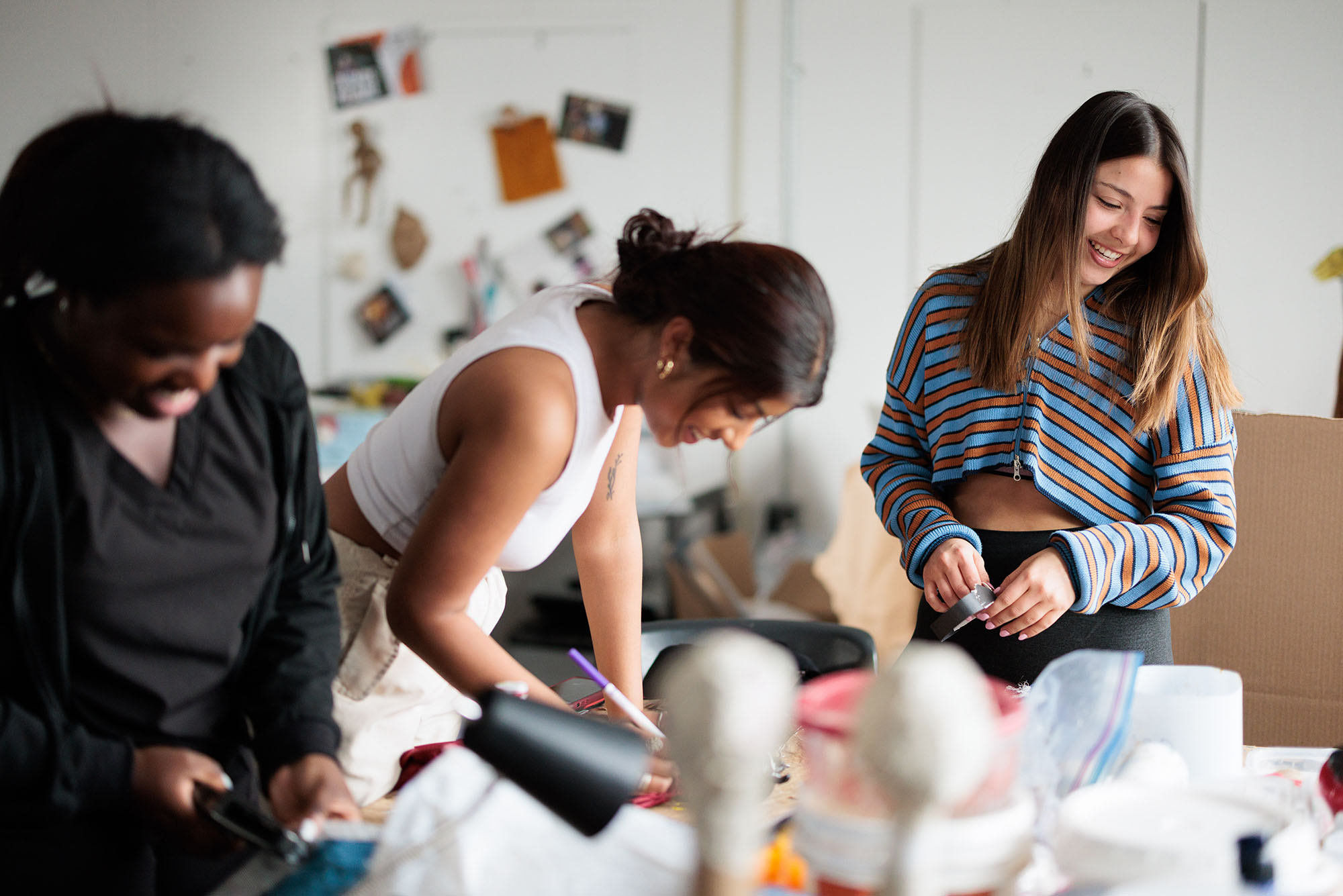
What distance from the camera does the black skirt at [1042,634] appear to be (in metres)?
1.39

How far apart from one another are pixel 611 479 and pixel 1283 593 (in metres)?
1.14

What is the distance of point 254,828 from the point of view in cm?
74

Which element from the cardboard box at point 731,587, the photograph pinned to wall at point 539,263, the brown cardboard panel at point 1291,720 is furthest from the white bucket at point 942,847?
the photograph pinned to wall at point 539,263

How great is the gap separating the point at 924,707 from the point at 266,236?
59cm

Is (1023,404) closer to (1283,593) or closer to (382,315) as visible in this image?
(1283,593)

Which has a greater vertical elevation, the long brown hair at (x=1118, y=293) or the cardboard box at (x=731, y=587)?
the long brown hair at (x=1118, y=293)

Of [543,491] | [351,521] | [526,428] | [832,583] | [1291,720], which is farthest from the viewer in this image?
[832,583]

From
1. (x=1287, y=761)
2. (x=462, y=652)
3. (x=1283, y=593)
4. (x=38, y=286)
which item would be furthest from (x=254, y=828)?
(x=1283, y=593)

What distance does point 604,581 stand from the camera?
1413 mm

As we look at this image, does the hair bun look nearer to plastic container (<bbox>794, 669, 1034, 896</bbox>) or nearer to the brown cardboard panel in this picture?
plastic container (<bbox>794, 669, 1034, 896</bbox>)

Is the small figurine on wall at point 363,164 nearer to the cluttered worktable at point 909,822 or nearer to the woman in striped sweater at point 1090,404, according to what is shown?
the woman in striped sweater at point 1090,404

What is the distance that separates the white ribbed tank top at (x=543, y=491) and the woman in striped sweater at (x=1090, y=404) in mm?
482

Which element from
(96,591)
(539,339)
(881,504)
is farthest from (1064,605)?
(96,591)

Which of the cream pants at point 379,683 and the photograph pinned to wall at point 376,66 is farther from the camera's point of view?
the photograph pinned to wall at point 376,66
